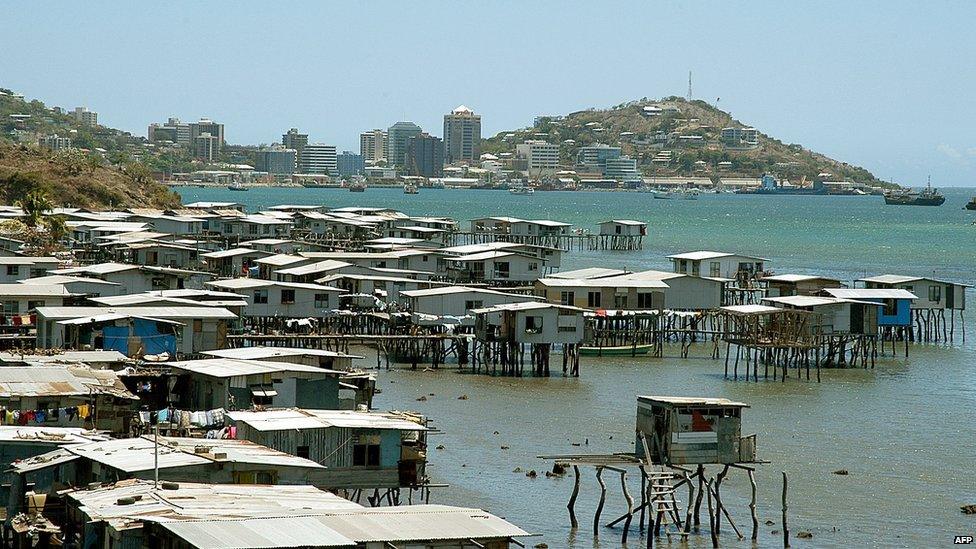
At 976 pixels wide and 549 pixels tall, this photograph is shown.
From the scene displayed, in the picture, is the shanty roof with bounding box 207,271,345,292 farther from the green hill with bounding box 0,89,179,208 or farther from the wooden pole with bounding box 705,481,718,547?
the green hill with bounding box 0,89,179,208

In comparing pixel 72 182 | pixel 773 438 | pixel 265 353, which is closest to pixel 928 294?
pixel 773 438

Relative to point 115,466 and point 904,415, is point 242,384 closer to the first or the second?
point 115,466

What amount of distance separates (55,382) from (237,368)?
5.14 meters

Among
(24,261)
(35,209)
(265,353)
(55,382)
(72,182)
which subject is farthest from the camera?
(72,182)

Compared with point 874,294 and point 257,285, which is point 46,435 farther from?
point 874,294

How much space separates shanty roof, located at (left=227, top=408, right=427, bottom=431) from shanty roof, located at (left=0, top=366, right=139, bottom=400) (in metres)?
3.29

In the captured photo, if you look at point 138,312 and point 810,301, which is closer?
point 138,312

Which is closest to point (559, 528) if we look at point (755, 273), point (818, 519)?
point (818, 519)

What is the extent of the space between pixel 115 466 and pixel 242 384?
10.9 meters

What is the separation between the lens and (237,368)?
3716 cm

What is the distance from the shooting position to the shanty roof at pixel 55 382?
32406mm

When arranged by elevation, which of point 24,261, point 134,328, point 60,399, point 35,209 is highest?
point 35,209

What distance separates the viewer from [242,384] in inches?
1433

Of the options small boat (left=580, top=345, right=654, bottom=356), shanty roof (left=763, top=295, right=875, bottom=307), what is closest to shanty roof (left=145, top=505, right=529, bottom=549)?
shanty roof (left=763, top=295, right=875, bottom=307)
